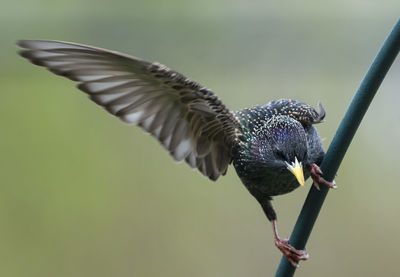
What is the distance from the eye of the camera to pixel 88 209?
18.7 feet

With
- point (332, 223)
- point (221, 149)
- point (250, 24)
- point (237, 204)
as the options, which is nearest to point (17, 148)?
point (237, 204)

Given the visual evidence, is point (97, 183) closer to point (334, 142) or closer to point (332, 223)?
point (332, 223)

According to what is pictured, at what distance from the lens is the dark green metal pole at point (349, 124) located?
181 cm

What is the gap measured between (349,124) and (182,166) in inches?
154

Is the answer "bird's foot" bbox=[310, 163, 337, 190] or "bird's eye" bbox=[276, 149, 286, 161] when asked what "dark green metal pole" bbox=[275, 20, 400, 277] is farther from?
"bird's eye" bbox=[276, 149, 286, 161]

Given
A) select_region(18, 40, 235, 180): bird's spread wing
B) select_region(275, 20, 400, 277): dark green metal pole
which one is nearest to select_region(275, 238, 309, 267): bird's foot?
select_region(275, 20, 400, 277): dark green metal pole

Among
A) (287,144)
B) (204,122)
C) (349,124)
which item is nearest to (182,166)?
(204,122)

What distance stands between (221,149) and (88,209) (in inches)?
114

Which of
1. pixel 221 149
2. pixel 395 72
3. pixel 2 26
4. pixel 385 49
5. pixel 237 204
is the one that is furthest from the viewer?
pixel 237 204

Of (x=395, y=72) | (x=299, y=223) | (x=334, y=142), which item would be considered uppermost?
(x=395, y=72)

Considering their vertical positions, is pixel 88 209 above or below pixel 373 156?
below

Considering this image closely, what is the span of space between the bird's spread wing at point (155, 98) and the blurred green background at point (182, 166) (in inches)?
76.4

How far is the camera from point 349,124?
186 centimetres

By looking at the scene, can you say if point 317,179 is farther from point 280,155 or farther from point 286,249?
point 280,155
